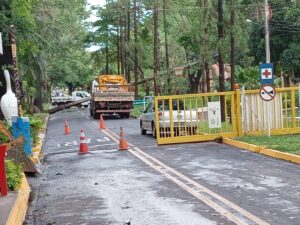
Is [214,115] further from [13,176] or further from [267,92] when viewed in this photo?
[13,176]

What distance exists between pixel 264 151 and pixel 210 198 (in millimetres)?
6231

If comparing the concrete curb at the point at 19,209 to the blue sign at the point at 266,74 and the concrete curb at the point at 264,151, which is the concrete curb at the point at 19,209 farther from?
the blue sign at the point at 266,74

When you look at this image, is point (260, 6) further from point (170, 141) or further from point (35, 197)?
point (35, 197)

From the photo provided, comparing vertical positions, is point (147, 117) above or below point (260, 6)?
below

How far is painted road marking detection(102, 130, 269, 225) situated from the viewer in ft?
23.8

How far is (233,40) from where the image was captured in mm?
24375

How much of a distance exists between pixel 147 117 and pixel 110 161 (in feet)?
24.3

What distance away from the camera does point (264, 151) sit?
14.6 metres

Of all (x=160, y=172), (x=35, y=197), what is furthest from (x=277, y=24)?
(x=35, y=197)

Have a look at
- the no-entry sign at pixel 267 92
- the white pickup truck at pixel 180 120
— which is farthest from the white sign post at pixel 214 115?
the no-entry sign at pixel 267 92

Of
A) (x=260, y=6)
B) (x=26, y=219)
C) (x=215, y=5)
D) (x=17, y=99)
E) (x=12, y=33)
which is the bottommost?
(x=26, y=219)

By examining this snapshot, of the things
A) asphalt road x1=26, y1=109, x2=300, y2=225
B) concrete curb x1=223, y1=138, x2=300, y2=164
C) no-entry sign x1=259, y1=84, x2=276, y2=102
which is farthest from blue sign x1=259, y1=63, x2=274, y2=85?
asphalt road x1=26, y1=109, x2=300, y2=225

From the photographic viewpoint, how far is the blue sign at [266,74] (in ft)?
57.0

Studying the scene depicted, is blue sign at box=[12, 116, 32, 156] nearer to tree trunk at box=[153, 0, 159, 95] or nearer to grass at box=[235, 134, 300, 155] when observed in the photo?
grass at box=[235, 134, 300, 155]
